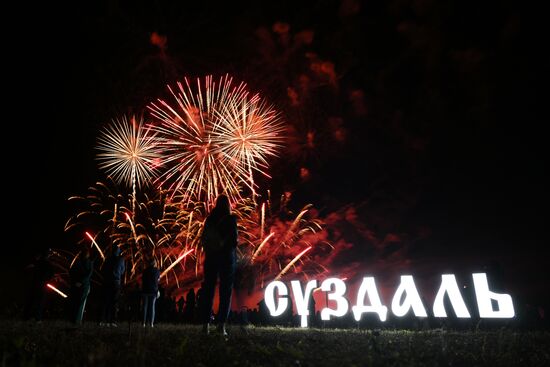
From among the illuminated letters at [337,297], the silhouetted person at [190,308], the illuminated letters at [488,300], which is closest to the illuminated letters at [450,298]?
the illuminated letters at [488,300]

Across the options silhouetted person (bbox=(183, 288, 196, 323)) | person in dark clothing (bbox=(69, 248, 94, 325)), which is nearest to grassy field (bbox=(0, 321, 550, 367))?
person in dark clothing (bbox=(69, 248, 94, 325))

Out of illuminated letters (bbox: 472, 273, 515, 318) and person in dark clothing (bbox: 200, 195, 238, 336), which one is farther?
illuminated letters (bbox: 472, 273, 515, 318)

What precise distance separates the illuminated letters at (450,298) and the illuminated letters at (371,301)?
60.1 inches

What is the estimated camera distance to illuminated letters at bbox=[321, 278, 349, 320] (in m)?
13.8

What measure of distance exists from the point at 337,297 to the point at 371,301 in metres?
1.05

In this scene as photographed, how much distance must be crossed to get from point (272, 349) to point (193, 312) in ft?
39.6

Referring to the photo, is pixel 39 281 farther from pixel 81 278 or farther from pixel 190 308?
pixel 190 308

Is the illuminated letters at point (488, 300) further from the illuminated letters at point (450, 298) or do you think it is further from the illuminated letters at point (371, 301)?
the illuminated letters at point (371, 301)

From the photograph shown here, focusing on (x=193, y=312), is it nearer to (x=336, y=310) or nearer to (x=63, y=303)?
(x=336, y=310)

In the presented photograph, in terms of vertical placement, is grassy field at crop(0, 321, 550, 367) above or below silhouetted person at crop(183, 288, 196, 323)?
below

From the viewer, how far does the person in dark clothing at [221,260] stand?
25.0ft

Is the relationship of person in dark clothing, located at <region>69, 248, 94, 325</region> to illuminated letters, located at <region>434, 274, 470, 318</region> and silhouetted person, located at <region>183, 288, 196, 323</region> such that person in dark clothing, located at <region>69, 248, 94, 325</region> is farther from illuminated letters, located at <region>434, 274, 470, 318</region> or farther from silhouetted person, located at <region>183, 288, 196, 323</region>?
illuminated letters, located at <region>434, 274, 470, 318</region>

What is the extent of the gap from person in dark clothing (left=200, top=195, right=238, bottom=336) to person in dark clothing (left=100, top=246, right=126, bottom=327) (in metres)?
5.59

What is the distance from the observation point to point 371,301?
1346cm
